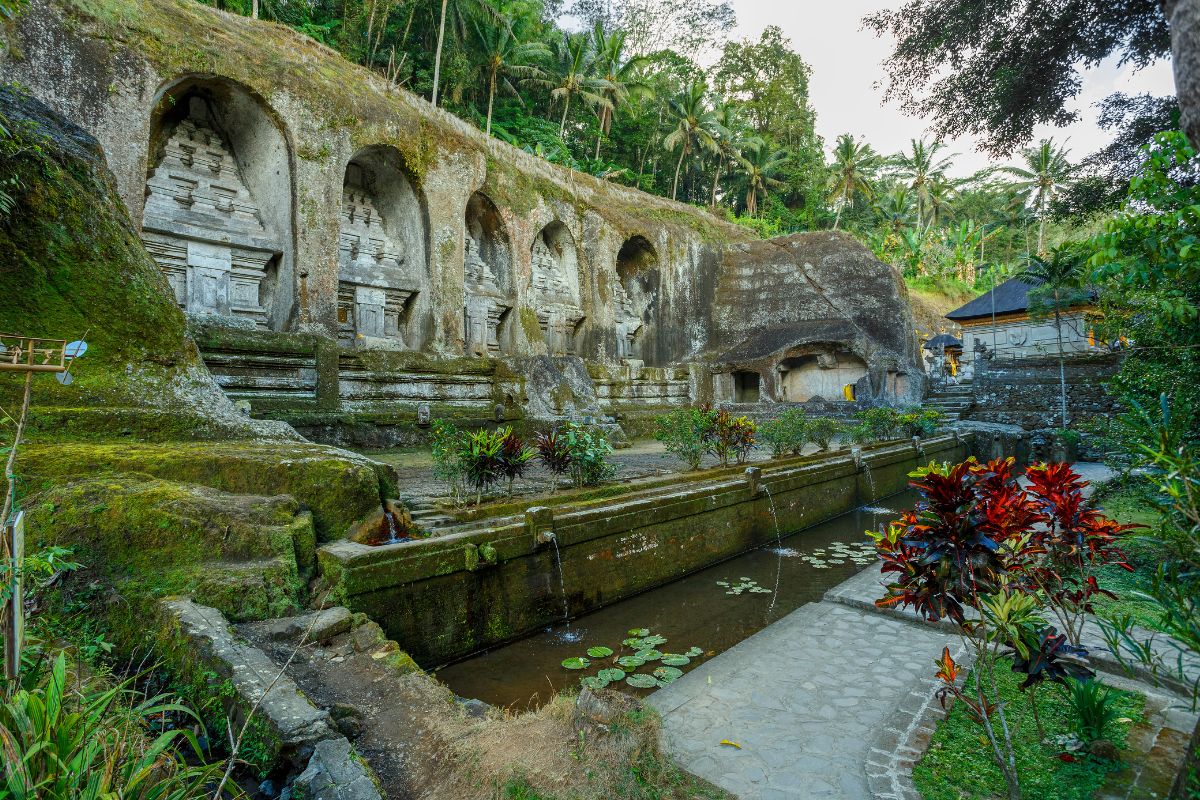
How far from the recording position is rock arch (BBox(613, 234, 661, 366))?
23172 mm

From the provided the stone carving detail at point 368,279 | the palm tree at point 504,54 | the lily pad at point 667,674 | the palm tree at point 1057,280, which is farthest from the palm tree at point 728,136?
the lily pad at point 667,674

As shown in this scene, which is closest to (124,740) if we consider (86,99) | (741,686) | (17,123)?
(741,686)

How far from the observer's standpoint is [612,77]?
95.7 feet

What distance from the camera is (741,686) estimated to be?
365 cm

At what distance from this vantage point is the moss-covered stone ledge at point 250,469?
13.0 ft

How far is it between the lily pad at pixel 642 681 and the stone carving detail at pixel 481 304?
1347 centimetres

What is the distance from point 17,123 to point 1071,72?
10.9m

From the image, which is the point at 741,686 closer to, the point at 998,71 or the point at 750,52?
the point at 998,71

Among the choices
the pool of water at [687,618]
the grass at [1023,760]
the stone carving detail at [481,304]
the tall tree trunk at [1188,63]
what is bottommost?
the pool of water at [687,618]

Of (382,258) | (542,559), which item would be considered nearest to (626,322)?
(382,258)

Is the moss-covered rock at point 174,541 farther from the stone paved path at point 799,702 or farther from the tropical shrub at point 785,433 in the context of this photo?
the tropical shrub at point 785,433

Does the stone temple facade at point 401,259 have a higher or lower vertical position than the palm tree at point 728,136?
lower

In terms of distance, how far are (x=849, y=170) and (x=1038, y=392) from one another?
73.1ft

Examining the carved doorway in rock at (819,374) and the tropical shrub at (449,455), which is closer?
the tropical shrub at (449,455)
